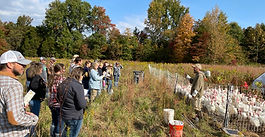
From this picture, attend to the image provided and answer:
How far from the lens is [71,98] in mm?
2309

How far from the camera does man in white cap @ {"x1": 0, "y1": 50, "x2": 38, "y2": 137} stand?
1428 millimetres

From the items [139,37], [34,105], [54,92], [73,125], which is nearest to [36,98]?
[34,105]

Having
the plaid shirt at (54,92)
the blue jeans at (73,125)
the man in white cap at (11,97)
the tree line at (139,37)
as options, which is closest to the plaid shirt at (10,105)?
the man in white cap at (11,97)

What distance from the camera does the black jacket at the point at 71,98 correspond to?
7.50 feet

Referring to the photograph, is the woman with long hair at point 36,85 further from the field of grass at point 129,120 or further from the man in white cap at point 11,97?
the man in white cap at point 11,97

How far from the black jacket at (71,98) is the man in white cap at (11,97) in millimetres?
670

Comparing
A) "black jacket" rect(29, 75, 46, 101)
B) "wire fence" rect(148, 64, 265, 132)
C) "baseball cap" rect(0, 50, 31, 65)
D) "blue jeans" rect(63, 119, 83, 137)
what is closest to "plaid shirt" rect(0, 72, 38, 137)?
"baseball cap" rect(0, 50, 31, 65)

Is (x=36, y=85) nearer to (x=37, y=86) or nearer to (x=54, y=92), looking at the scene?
(x=37, y=86)

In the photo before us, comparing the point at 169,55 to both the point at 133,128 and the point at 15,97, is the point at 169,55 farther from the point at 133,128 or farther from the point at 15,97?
the point at 15,97

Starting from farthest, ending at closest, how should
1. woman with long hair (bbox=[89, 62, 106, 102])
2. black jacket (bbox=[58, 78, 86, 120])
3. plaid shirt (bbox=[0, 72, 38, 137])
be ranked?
woman with long hair (bbox=[89, 62, 106, 102]) → black jacket (bbox=[58, 78, 86, 120]) → plaid shirt (bbox=[0, 72, 38, 137])

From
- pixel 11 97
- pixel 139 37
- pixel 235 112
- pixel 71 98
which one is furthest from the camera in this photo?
pixel 139 37

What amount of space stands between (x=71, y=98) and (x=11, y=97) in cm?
92

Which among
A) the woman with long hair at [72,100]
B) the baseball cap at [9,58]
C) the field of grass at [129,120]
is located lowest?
the field of grass at [129,120]

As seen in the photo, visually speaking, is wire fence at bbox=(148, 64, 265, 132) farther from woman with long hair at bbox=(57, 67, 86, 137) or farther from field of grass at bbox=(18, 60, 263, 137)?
woman with long hair at bbox=(57, 67, 86, 137)
